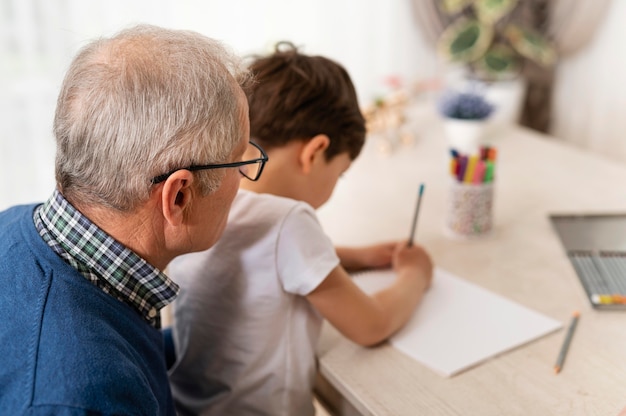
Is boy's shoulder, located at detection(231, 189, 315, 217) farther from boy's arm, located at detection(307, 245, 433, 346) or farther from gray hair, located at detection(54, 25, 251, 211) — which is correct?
gray hair, located at detection(54, 25, 251, 211)

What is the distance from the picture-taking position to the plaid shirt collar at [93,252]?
34.1 inches

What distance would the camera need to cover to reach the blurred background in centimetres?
207

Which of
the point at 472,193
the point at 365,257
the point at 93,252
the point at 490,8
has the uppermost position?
the point at 490,8

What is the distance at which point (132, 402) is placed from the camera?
0.77m

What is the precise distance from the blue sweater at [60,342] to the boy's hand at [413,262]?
0.55 meters

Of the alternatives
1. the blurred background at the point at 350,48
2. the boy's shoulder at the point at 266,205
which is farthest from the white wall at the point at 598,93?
the boy's shoulder at the point at 266,205

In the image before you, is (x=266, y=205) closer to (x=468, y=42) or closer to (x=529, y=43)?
A: (x=468, y=42)

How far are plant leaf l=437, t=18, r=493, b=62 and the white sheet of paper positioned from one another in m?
1.55

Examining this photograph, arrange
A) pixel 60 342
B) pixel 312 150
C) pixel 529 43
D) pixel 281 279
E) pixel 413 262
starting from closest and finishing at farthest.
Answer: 1. pixel 60 342
2. pixel 281 279
3. pixel 312 150
4. pixel 413 262
5. pixel 529 43

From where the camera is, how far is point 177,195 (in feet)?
2.91

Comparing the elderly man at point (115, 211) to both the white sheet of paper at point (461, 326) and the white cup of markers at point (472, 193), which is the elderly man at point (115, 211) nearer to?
the white sheet of paper at point (461, 326)

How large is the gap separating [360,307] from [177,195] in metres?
0.38

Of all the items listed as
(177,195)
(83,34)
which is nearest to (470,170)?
(177,195)

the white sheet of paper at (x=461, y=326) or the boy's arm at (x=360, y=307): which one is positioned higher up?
the boy's arm at (x=360, y=307)
